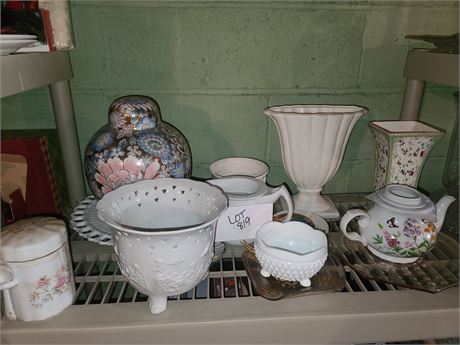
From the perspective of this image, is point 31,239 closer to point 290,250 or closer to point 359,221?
point 290,250

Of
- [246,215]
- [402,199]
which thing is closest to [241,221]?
[246,215]

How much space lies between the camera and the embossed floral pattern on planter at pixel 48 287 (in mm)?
476

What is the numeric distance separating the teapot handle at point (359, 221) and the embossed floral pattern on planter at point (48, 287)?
46 centimetres

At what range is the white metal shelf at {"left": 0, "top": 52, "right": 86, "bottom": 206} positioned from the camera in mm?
522

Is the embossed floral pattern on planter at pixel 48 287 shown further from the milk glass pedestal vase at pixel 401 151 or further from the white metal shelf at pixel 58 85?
the milk glass pedestal vase at pixel 401 151

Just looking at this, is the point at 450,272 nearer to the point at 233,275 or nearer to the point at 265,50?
the point at 233,275

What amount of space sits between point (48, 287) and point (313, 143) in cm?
53

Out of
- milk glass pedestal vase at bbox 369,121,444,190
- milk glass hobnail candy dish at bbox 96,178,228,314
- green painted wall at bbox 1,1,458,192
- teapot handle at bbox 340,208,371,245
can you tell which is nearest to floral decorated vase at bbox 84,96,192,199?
milk glass hobnail candy dish at bbox 96,178,228,314

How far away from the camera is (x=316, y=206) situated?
79 centimetres

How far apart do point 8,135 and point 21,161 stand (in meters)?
0.12

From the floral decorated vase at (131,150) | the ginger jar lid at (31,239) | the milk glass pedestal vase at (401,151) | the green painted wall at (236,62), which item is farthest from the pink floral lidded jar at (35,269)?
the milk glass pedestal vase at (401,151)

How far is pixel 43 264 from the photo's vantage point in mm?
471

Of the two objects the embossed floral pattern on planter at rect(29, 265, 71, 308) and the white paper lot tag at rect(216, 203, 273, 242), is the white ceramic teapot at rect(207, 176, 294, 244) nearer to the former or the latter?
the white paper lot tag at rect(216, 203, 273, 242)

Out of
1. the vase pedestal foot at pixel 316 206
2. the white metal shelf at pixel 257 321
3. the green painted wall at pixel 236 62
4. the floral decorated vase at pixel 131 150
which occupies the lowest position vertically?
the white metal shelf at pixel 257 321
